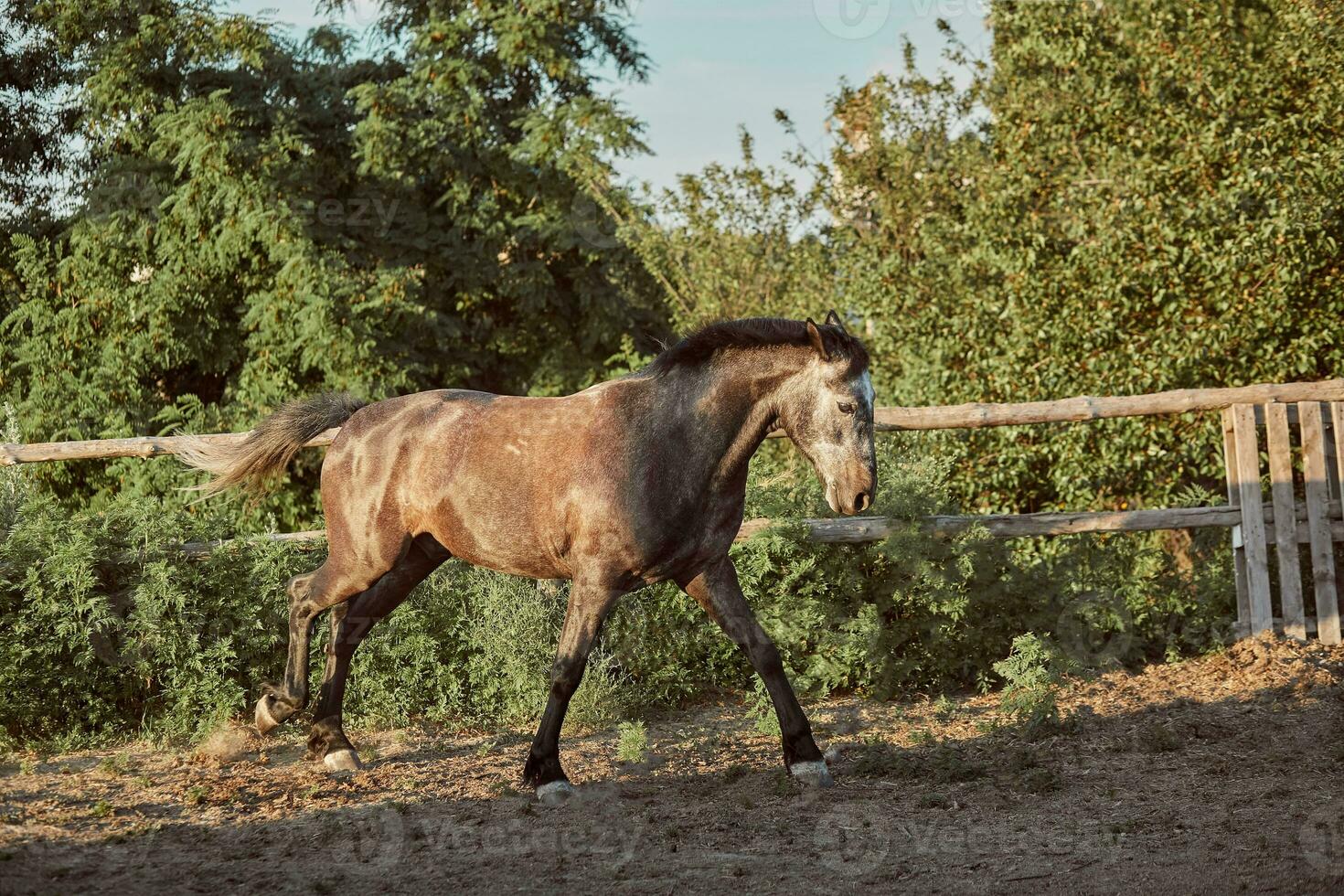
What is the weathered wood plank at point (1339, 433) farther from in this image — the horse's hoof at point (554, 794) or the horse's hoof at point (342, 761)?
the horse's hoof at point (342, 761)

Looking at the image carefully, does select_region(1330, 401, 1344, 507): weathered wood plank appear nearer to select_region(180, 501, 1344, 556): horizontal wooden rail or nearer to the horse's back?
select_region(180, 501, 1344, 556): horizontal wooden rail

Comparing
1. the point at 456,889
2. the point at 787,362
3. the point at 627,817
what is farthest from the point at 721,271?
the point at 456,889

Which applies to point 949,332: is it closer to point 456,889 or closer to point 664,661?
point 664,661

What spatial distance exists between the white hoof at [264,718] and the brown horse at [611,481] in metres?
0.24

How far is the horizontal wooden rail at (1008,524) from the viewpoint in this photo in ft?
22.0

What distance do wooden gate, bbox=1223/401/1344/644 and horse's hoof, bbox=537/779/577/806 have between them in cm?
465

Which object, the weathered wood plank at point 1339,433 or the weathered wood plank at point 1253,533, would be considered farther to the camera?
the weathered wood plank at point 1339,433

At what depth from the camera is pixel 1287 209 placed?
8.55 metres

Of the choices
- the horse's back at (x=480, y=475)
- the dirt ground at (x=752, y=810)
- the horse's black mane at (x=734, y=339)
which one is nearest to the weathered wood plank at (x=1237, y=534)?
the dirt ground at (x=752, y=810)

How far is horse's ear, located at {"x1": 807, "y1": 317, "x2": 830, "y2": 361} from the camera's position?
15.0ft

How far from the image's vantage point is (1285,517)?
23.5 ft

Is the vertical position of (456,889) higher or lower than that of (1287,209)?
lower

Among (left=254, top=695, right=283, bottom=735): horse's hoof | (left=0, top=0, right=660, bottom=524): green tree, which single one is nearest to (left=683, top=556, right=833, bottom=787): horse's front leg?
(left=254, top=695, right=283, bottom=735): horse's hoof

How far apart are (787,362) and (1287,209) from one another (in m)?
5.65
